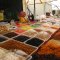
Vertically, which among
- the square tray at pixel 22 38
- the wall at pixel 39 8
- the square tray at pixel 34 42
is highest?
the wall at pixel 39 8

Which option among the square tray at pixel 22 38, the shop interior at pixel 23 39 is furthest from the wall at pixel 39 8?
the square tray at pixel 22 38

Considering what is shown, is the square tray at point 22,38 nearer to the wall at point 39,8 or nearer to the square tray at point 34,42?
the square tray at point 34,42

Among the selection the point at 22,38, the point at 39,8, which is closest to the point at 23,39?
the point at 22,38

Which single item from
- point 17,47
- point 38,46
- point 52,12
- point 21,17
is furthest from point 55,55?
point 52,12

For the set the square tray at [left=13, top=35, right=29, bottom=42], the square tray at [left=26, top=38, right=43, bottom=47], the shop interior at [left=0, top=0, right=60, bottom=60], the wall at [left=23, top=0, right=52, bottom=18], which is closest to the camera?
the shop interior at [left=0, top=0, right=60, bottom=60]

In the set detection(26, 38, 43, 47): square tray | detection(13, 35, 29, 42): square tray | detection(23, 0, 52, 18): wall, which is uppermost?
detection(23, 0, 52, 18): wall

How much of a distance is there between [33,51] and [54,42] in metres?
0.36

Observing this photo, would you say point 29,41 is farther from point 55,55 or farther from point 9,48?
point 55,55

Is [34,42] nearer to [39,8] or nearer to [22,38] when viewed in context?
[22,38]

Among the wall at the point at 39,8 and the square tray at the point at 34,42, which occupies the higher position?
the wall at the point at 39,8

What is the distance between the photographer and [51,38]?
180cm

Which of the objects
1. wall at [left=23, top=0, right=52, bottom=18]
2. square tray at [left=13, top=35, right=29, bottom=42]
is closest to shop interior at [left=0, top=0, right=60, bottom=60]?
square tray at [left=13, top=35, right=29, bottom=42]

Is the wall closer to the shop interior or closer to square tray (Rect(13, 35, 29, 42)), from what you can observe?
the shop interior

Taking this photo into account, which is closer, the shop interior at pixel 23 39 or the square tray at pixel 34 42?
the shop interior at pixel 23 39
